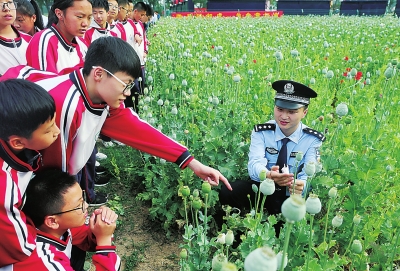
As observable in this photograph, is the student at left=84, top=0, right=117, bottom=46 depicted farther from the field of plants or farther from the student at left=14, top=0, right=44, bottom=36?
the field of plants

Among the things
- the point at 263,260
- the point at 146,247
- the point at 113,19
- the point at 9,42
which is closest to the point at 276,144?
the point at 146,247

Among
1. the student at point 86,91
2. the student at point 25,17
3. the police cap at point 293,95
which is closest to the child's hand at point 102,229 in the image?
the student at point 86,91

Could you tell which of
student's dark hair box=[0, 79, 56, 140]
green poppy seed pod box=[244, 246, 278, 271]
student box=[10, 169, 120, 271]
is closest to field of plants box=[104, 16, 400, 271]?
green poppy seed pod box=[244, 246, 278, 271]

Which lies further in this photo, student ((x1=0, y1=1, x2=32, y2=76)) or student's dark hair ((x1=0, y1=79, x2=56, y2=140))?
student ((x1=0, y1=1, x2=32, y2=76))

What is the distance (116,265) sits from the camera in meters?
1.63

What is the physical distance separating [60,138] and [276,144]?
4.36 feet

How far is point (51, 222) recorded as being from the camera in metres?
1.55

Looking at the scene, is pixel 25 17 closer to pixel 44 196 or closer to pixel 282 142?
pixel 44 196

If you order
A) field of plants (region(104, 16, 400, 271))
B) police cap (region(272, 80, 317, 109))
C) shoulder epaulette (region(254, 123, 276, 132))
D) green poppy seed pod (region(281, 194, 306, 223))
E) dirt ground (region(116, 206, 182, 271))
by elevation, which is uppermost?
green poppy seed pod (region(281, 194, 306, 223))

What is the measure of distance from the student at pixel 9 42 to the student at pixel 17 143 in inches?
52.0

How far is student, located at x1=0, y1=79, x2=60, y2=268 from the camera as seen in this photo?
4.24 feet

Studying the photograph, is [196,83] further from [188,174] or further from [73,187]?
[73,187]

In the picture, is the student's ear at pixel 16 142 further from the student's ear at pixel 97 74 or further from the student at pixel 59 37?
the student at pixel 59 37

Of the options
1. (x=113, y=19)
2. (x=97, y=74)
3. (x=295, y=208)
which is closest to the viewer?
(x=295, y=208)
